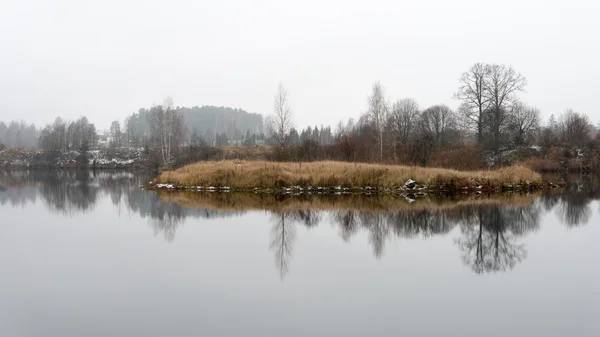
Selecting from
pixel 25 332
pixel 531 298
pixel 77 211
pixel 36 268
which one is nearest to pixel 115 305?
pixel 25 332

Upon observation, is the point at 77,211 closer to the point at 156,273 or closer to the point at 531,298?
the point at 156,273

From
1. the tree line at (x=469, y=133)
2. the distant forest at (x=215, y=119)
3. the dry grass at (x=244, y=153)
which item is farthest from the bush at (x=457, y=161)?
the distant forest at (x=215, y=119)

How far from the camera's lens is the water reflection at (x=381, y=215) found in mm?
9445

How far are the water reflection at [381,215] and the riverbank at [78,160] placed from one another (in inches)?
2154

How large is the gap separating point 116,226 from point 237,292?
26.0 ft

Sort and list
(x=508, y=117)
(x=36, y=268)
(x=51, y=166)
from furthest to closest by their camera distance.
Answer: (x=51, y=166), (x=508, y=117), (x=36, y=268)

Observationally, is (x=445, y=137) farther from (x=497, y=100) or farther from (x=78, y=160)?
(x=78, y=160)

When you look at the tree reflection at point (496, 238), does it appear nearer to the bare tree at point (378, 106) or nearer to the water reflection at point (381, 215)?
the water reflection at point (381, 215)

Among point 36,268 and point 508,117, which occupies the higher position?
point 508,117

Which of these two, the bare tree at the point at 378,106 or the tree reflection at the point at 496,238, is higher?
the bare tree at the point at 378,106

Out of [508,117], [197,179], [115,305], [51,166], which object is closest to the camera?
[115,305]

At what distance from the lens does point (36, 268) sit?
8.00 meters

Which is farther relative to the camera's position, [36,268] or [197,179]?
[197,179]

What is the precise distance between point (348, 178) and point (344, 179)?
23 cm
